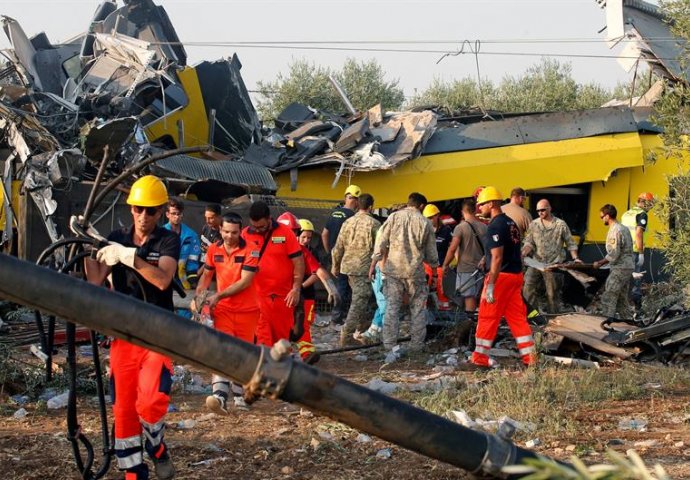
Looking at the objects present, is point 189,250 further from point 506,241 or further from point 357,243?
point 506,241

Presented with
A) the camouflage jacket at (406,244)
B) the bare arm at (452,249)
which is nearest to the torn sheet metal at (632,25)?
the bare arm at (452,249)

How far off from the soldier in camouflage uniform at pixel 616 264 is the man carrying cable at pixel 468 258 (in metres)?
1.74

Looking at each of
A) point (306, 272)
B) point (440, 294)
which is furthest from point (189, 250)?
point (440, 294)

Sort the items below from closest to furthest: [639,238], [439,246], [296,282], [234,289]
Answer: [234,289] → [296,282] → [439,246] → [639,238]

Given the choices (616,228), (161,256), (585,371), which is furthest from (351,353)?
(161,256)

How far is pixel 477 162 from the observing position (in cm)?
1648

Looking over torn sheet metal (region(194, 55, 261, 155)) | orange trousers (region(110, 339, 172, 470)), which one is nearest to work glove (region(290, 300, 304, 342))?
orange trousers (region(110, 339, 172, 470))

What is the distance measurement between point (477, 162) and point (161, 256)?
36.7 feet

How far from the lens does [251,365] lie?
289 centimetres

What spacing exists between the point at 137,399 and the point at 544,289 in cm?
928

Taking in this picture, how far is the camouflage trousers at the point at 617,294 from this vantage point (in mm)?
13055

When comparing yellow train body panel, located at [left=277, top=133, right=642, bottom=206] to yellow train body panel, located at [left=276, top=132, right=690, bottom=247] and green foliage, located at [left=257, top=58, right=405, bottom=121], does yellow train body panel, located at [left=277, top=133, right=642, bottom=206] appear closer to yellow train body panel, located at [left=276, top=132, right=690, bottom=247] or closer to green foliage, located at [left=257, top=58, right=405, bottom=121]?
yellow train body panel, located at [left=276, top=132, right=690, bottom=247]

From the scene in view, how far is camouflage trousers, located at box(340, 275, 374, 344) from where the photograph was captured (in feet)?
38.8

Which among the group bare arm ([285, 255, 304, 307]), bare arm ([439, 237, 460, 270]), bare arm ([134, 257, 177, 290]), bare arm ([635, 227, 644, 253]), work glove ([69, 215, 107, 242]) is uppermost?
work glove ([69, 215, 107, 242])
